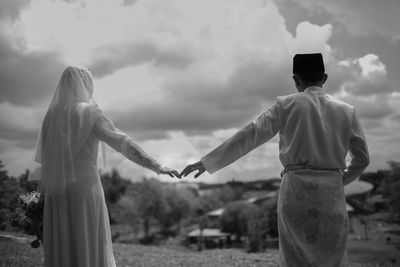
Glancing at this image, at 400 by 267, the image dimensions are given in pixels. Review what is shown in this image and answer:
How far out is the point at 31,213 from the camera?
5664 millimetres

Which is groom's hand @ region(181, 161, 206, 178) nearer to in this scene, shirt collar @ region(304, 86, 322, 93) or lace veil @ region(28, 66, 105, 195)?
lace veil @ region(28, 66, 105, 195)

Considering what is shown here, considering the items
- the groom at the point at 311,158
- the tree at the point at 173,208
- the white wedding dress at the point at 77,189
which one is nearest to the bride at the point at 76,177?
the white wedding dress at the point at 77,189

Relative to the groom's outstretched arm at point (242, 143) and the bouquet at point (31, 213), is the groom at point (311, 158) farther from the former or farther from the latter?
the bouquet at point (31, 213)

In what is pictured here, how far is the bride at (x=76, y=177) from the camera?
16.7ft

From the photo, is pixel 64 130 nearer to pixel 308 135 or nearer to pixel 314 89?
pixel 308 135

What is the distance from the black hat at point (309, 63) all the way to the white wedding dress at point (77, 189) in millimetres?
2196

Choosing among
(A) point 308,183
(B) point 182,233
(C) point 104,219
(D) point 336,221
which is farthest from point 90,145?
(B) point 182,233

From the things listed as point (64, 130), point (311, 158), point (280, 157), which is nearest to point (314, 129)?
point (311, 158)

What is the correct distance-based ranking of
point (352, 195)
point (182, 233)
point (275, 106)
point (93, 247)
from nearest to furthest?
point (275, 106), point (93, 247), point (352, 195), point (182, 233)

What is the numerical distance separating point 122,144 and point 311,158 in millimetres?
2254

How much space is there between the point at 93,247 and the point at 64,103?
1814mm

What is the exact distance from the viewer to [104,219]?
5.30m

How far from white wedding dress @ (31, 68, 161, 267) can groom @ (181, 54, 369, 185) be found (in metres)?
1.33

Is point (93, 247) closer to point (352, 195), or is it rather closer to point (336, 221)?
point (336, 221)
